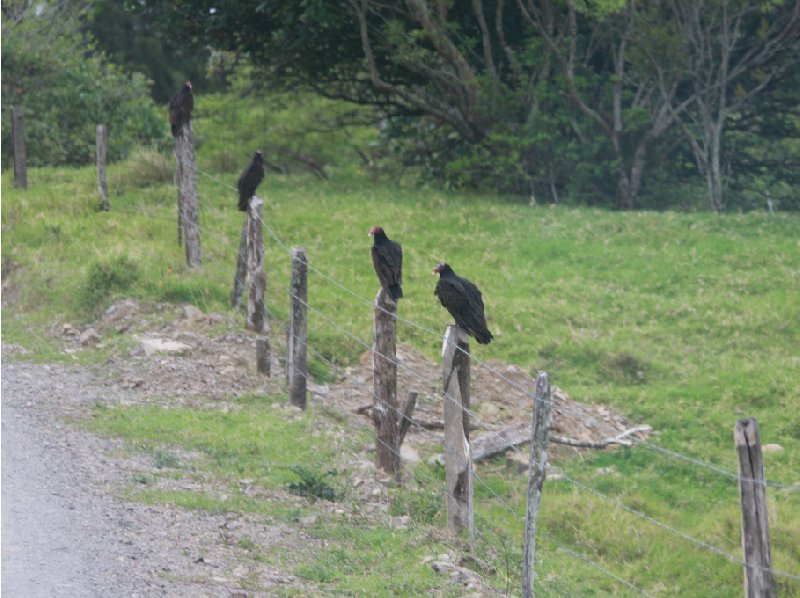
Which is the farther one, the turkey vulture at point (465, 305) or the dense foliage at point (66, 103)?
the dense foliage at point (66, 103)

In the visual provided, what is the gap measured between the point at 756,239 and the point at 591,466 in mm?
7551

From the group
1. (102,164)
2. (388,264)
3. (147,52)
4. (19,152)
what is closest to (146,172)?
(19,152)

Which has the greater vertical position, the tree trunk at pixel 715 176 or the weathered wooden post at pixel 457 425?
the tree trunk at pixel 715 176

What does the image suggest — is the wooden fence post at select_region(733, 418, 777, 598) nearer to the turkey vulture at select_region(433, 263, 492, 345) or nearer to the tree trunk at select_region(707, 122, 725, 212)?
the turkey vulture at select_region(433, 263, 492, 345)

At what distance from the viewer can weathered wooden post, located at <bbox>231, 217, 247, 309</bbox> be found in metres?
13.1

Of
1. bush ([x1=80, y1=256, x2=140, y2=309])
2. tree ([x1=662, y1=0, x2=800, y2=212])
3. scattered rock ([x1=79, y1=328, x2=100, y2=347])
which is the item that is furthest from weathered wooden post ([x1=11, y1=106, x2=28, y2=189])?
tree ([x1=662, y1=0, x2=800, y2=212])

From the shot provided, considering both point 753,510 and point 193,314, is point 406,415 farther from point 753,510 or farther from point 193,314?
point 193,314

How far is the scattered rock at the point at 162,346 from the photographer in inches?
490

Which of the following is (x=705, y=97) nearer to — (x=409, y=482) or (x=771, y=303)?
(x=771, y=303)

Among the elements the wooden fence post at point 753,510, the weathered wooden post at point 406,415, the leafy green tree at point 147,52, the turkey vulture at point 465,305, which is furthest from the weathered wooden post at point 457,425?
the leafy green tree at point 147,52

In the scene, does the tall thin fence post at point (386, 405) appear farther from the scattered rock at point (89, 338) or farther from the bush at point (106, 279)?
the bush at point (106, 279)

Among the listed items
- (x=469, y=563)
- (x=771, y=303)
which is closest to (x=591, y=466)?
(x=469, y=563)

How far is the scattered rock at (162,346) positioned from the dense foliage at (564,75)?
9.32 meters

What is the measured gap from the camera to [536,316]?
591 inches
